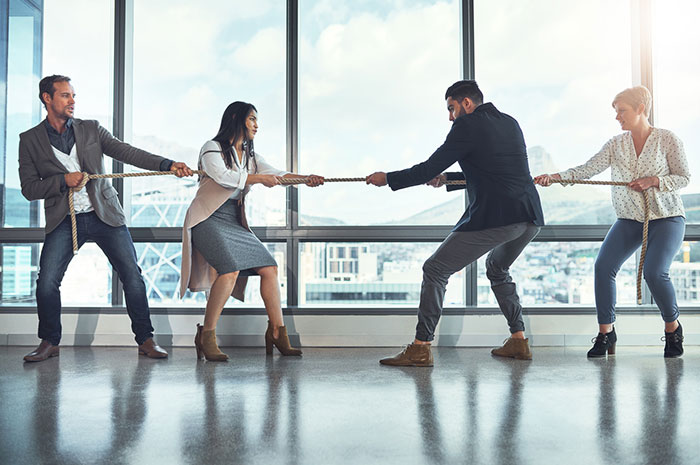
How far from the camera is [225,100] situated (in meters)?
4.27

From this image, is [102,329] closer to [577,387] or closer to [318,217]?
[318,217]

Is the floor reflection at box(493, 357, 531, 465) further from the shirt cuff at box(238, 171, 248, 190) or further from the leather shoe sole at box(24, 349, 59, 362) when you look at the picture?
the leather shoe sole at box(24, 349, 59, 362)

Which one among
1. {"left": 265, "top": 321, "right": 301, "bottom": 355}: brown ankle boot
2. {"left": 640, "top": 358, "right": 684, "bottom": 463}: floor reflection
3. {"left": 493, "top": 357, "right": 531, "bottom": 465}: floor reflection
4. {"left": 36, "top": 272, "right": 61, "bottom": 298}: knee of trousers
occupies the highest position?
{"left": 36, "top": 272, "right": 61, "bottom": 298}: knee of trousers

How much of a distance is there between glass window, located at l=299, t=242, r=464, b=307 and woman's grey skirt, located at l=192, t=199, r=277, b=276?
2.15ft

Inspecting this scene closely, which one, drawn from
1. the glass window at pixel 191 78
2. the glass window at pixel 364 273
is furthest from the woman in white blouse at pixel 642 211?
the glass window at pixel 191 78

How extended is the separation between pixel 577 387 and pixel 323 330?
1807mm

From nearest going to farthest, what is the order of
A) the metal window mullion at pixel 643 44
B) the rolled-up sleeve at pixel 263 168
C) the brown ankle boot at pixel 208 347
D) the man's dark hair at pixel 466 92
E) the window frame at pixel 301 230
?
1. the man's dark hair at pixel 466 92
2. the brown ankle boot at pixel 208 347
3. the rolled-up sleeve at pixel 263 168
4. the window frame at pixel 301 230
5. the metal window mullion at pixel 643 44

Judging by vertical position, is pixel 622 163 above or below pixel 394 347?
above

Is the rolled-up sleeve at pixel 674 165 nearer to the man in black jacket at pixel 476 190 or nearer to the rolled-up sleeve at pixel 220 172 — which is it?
the man in black jacket at pixel 476 190

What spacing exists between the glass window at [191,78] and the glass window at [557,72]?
A: 1.50 meters

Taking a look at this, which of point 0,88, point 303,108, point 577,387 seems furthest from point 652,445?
point 0,88

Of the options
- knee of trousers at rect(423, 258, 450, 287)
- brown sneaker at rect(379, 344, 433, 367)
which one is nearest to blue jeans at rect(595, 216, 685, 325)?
knee of trousers at rect(423, 258, 450, 287)

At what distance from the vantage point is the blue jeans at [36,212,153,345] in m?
3.47

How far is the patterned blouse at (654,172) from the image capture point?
346cm
